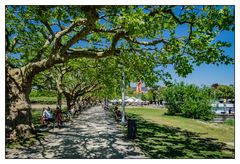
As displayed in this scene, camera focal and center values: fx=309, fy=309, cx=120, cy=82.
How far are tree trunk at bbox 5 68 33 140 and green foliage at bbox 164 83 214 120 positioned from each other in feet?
83.5

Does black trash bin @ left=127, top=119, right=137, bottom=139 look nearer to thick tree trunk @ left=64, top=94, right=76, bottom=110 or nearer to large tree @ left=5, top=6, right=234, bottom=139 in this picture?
large tree @ left=5, top=6, right=234, bottom=139

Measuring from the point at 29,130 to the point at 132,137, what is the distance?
5.45 metres

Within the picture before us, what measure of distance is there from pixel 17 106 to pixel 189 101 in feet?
88.9

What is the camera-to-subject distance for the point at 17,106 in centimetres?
1576

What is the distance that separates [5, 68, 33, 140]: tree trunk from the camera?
15373 millimetres

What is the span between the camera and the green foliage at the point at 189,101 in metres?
37.2

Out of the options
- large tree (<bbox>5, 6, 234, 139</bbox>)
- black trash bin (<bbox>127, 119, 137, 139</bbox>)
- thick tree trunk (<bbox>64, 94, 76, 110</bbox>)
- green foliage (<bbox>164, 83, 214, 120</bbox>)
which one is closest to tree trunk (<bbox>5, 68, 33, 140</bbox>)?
large tree (<bbox>5, 6, 234, 139</bbox>)

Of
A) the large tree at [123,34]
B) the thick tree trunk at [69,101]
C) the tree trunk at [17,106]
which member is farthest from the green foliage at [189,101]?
the tree trunk at [17,106]

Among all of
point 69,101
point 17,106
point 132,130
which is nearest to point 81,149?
point 132,130

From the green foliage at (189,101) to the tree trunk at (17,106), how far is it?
83.5ft

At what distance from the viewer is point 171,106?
145 ft

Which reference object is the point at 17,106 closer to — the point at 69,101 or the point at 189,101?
the point at 69,101

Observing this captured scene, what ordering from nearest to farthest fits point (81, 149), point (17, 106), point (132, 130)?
1. point (81, 149)
2. point (17, 106)
3. point (132, 130)

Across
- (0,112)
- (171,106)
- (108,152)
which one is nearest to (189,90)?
(171,106)
